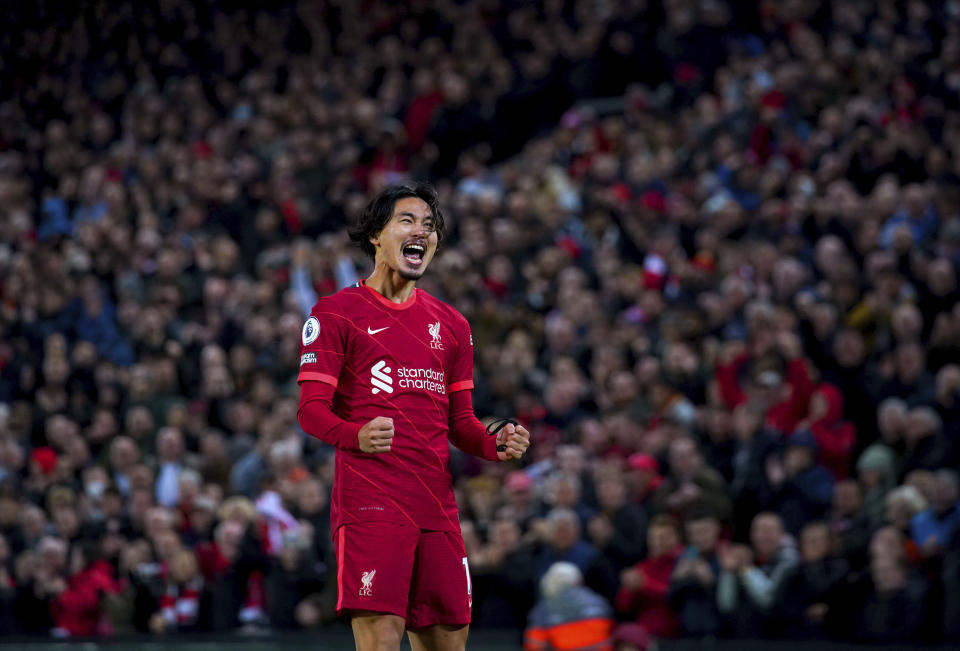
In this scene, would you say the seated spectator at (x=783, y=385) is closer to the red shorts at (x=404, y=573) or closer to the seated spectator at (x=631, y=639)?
the seated spectator at (x=631, y=639)

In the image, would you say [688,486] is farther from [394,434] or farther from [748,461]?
[394,434]

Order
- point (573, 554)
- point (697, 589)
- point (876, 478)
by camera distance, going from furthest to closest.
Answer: point (573, 554) < point (876, 478) < point (697, 589)

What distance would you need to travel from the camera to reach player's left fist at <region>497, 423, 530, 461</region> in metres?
4.73

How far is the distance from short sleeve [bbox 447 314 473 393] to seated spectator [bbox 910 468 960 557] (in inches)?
188

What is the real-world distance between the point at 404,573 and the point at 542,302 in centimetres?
793

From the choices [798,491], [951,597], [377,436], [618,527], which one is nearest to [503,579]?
[618,527]

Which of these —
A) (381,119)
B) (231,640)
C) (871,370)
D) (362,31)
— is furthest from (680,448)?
(362,31)

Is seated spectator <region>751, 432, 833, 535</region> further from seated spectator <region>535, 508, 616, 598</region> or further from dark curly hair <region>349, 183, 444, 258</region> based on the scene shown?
dark curly hair <region>349, 183, 444, 258</region>

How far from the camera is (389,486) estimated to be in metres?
4.68

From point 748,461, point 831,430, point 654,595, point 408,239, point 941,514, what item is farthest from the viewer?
point 831,430

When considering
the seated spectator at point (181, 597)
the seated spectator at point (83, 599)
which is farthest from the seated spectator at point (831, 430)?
the seated spectator at point (83, 599)

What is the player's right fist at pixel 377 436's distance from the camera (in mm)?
4387

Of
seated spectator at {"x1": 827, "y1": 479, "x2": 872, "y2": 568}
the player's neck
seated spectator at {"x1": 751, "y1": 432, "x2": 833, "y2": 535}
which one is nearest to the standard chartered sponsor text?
the player's neck

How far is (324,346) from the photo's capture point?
4.70m
